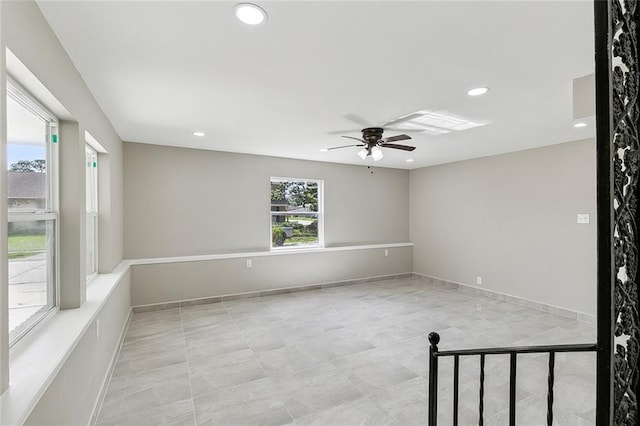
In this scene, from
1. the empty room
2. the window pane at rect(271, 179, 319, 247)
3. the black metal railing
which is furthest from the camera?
the window pane at rect(271, 179, 319, 247)

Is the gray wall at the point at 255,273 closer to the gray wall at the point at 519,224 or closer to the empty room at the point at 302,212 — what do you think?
the empty room at the point at 302,212

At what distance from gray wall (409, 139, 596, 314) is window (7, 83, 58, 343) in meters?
5.83

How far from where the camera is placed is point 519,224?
502 cm

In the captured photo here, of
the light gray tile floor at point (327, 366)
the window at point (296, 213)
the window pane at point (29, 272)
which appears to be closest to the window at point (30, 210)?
the window pane at point (29, 272)

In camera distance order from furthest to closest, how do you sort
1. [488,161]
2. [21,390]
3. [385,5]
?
1. [488,161]
2. [385,5]
3. [21,390]

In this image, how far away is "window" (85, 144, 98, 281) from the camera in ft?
10.3

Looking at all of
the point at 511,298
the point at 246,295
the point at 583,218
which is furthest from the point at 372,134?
the point at 511,298

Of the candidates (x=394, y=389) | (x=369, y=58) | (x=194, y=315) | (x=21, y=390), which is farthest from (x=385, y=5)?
(x=194, y=315)

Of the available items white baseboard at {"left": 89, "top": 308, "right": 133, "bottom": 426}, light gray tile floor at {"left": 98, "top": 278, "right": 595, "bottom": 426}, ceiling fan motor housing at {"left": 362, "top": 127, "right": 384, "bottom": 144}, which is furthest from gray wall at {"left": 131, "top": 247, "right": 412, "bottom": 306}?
ceiling fan motor housing at {"left": 362, "top": 127, "right": 384, "bottom": 144}

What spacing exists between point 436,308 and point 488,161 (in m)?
2.78

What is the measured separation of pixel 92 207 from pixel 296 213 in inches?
134

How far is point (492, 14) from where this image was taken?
5.00 feet

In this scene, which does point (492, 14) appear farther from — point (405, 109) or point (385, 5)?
point (405, 109)

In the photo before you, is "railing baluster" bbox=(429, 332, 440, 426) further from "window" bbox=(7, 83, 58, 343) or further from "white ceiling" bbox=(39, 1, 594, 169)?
"window" bbox=(7, 83, 58, 343)
